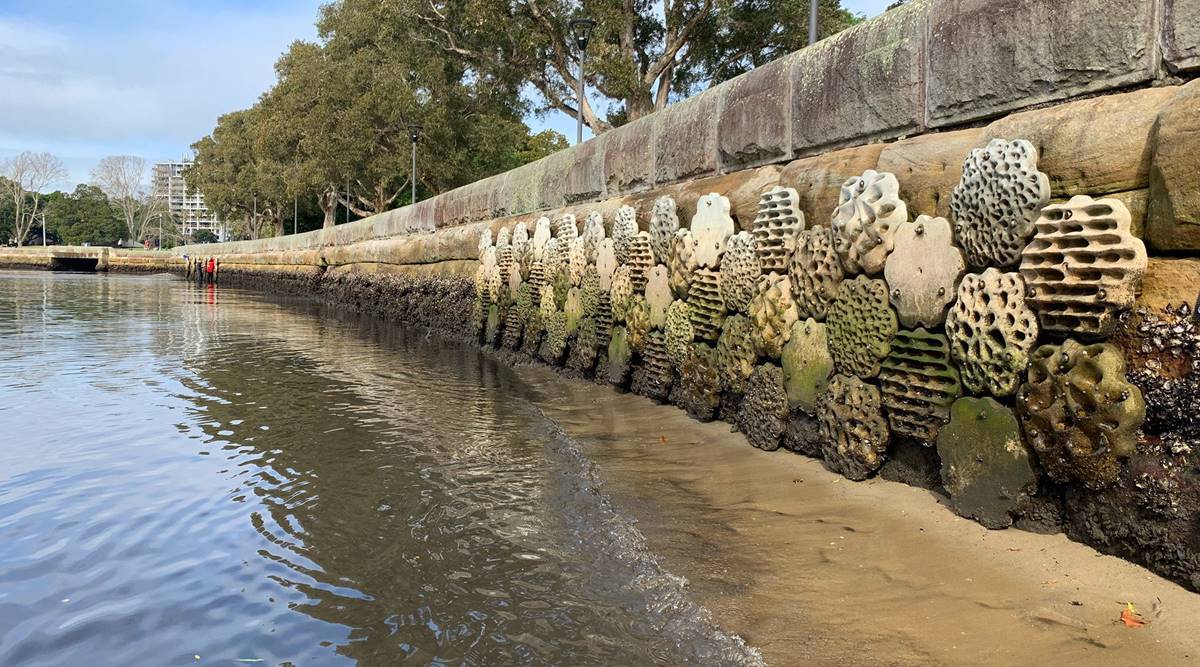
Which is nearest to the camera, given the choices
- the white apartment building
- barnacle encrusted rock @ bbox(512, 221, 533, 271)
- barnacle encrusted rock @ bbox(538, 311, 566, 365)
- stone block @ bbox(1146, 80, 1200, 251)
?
stone block @ bbox(1146, 80, 1200, 251)

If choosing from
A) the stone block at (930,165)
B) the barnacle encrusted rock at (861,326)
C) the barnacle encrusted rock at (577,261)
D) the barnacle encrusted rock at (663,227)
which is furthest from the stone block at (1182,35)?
the barnacle encrusted rock at (577,261)

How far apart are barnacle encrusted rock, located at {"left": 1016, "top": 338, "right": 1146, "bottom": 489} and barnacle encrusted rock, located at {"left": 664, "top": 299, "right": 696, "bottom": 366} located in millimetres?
2994

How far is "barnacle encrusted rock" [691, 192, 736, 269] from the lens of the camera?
577cm

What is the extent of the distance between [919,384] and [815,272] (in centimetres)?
103

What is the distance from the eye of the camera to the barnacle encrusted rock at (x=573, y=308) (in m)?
8.46

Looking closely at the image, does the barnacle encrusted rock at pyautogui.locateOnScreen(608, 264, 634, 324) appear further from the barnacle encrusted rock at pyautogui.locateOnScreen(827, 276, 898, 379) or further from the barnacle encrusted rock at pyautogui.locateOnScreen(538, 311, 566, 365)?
the barnacle encrusted rock at pyautogui.locateOnScreen(827, 276, 898, 379)

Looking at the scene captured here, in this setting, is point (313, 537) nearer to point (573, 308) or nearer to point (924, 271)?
point (924, 271)

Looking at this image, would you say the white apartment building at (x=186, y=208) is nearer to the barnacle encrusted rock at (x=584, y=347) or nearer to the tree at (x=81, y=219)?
the tree at (x=81, y=219)

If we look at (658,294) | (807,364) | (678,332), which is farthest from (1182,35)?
(658,294)

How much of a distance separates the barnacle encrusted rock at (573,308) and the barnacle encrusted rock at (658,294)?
5.65 ft

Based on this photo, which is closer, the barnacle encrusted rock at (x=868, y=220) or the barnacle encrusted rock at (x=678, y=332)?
the barnacle encrusted rock at (x=868, y=220)

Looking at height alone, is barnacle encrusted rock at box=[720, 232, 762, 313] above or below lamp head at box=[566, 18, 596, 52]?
below

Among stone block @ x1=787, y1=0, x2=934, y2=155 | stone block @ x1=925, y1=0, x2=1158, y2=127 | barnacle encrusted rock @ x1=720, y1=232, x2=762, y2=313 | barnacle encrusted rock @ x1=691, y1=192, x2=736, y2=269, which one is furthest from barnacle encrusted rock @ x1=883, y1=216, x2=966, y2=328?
barnacle encrusted rock @ x1=691, y1=192, x2=736, y2=269

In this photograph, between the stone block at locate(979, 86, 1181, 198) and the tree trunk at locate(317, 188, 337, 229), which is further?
the tree trunk at locate(317, 188, 337, 229)
